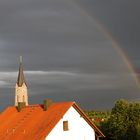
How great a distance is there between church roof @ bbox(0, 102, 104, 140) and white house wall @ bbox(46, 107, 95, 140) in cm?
58

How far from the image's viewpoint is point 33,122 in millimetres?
47875

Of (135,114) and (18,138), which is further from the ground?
(135,114)

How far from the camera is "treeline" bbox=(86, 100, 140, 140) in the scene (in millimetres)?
56000

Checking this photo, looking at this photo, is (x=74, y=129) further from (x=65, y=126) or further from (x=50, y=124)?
(x=50, y=124)

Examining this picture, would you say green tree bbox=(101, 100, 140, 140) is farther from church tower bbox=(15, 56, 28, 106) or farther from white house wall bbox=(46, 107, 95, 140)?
church tower bbox=(15, 56, 28, 106)

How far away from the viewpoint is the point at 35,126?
46.6 meters

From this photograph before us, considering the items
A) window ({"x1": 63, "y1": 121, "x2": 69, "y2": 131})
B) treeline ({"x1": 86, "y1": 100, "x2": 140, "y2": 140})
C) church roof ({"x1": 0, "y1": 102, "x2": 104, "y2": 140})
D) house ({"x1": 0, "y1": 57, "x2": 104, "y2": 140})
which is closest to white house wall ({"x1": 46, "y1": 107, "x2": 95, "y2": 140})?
house ({"x1": 0, "y1": 57, "x2": 104, "y2": 140})

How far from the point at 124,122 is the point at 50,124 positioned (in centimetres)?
1623

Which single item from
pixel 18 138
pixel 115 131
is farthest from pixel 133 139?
pixel 18 138

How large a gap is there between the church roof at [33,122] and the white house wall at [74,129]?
58 cm

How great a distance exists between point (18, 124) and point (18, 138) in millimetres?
3968

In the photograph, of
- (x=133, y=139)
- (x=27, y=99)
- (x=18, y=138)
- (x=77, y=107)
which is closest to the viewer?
(x=18, y=138)

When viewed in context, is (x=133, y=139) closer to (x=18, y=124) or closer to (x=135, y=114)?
(x=135, y=114)

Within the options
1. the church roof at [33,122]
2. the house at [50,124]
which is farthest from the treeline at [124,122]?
the church roof at [33,122]
